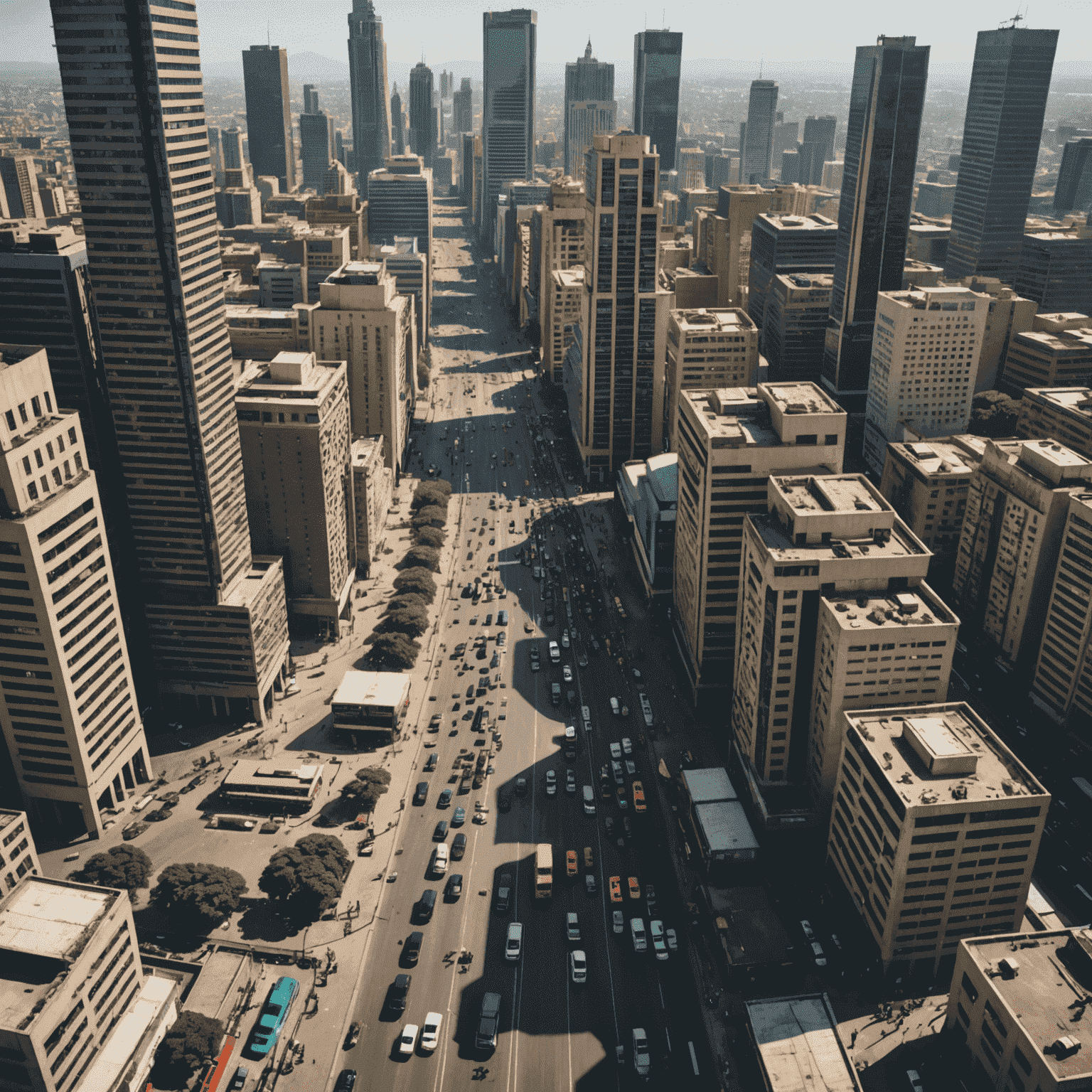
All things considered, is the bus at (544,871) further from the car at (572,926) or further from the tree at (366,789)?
the tree at (366,789)

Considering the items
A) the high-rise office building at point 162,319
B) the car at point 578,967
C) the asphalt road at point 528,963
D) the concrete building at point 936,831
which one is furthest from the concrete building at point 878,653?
the high-rise office building at point 162,319

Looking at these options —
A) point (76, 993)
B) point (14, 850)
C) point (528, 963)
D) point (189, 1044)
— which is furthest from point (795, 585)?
point (14, 850)

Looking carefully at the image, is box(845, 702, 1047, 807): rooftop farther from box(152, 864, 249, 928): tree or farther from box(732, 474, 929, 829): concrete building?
box(152, 864, 249, 928): tree

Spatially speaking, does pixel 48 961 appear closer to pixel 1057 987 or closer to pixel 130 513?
pixel 130 513

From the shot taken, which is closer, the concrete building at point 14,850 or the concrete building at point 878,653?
the concrete building at point 14,850

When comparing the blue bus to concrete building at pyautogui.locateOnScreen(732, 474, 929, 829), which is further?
concrete building at pyautogui.locateOnScreen(732, 474, 929, 829)

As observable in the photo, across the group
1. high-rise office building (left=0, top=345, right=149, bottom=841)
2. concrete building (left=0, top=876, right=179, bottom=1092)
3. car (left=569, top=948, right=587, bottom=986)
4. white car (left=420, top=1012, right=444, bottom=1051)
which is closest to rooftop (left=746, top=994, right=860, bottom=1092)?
car (left=569, top=948, right=587, bottom=986)

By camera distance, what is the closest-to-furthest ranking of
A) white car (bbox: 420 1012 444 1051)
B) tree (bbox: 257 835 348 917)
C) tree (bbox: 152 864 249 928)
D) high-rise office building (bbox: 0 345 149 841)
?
white car (bbox: 420 1012 444 1051) → high-rise office building (bbox: 0 345 149 841) → tree (bbox: 152 864 249 928) → tree (bbox: 257 835 348 917)
